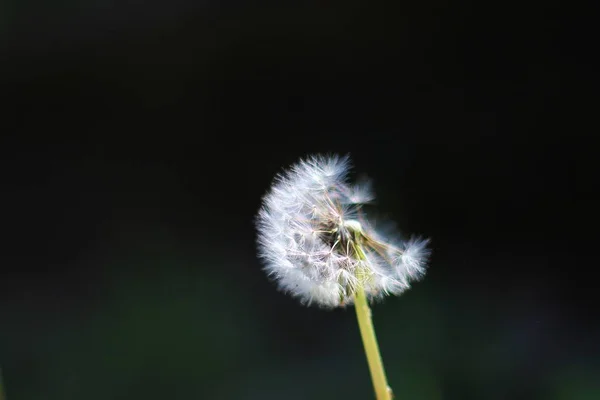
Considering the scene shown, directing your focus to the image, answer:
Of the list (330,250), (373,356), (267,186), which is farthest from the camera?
(267,186)

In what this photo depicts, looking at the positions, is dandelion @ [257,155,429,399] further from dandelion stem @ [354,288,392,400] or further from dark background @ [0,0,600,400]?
dark background @ [0,0,600,400]

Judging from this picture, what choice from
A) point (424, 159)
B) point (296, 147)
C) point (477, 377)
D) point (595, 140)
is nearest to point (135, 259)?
point (296, 147)

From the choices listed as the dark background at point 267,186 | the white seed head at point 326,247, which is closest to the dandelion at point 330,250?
the white seed head at point 326,247

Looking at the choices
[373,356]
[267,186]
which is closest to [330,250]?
[373,356]

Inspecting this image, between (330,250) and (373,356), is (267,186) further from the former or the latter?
(373,356)

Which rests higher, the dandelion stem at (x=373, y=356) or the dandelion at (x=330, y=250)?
the dandelion at (x=330, y=250)

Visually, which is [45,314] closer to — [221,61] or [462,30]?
[221,61]

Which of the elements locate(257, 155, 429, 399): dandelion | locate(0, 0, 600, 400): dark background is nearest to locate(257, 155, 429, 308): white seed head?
locate(257, 155, 429, 399): dandelion

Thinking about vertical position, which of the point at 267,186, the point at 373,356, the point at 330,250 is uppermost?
the point at 267,186

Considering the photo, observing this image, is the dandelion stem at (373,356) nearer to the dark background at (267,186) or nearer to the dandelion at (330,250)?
the dandelion at (330,250)
